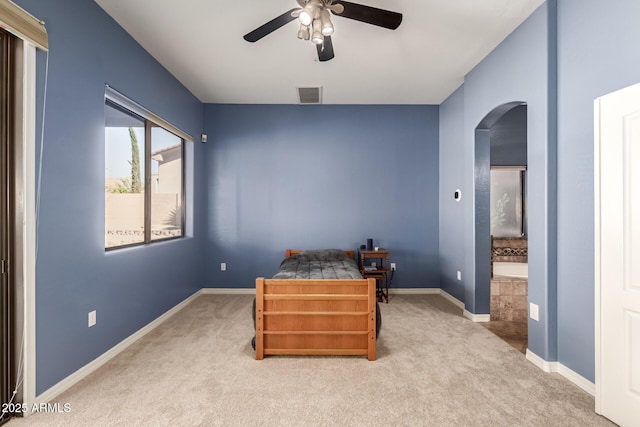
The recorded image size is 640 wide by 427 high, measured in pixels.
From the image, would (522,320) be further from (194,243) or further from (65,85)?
(65,85)

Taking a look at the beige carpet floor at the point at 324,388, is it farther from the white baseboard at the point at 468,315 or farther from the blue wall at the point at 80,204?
the white baseboard at the point at 468,315

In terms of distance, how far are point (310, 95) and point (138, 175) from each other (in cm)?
224

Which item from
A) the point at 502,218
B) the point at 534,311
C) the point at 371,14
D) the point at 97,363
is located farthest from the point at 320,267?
the point at 502,218

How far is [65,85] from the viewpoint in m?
2.04

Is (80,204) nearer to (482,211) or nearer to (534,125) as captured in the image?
(534,125)

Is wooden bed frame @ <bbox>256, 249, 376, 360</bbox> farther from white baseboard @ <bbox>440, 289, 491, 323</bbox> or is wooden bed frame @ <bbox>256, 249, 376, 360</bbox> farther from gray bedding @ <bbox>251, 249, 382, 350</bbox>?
white baseboard @ <bbox>440, 289, 491, 323</bbox>

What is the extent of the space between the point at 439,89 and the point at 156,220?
3.64 m

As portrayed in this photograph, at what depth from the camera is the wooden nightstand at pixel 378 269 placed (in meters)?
4.00

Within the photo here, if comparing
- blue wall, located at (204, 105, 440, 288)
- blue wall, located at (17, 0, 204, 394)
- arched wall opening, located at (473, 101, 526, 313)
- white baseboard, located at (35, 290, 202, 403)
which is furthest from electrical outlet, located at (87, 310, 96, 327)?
arched wall opening, located at (473, 101, 526, 313)

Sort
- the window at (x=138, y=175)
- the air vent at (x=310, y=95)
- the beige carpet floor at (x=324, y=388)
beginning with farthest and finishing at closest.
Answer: the air vent at (x=310, y=95) < the window at (x=138, y=175) < the beige carpet floor at (x=324, y=388)

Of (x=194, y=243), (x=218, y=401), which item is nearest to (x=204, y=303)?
(x=194, y=243)

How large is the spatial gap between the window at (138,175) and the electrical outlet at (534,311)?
11.0 feet

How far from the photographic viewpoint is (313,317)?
2.48m

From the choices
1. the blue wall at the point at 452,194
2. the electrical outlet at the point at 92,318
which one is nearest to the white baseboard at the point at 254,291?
the blue wall at the point at 452,194
